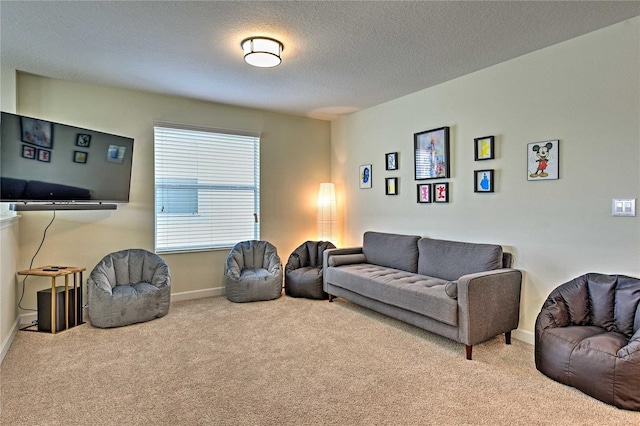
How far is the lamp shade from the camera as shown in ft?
17.8

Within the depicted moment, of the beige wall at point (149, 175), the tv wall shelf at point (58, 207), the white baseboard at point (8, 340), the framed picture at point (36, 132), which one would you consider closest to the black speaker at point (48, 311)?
the white baseboard at point (8, 340)

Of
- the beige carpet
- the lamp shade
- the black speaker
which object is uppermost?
the lamp shade

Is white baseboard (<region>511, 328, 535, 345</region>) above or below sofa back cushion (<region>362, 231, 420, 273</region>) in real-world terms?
below

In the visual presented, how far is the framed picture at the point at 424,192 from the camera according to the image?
13.8 ft

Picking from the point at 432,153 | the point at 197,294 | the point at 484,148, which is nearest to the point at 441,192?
the point at 432,153

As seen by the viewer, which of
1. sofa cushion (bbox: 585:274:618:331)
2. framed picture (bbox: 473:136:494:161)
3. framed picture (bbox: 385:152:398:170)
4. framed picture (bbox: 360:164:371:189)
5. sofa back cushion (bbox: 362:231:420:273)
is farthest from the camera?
framed picture (bbox: 360:164:371:189)

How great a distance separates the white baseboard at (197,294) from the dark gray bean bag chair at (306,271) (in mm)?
890

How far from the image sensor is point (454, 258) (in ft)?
11.9

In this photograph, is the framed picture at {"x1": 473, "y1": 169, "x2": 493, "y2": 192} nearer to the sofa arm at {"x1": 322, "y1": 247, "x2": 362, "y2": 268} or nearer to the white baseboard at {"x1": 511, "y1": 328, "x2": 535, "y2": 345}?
the white baseboard at {"x1": 511, "y1": 328, "x2": 535, "y2": 345}

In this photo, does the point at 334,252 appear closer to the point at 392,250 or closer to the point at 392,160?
the point at 392,250

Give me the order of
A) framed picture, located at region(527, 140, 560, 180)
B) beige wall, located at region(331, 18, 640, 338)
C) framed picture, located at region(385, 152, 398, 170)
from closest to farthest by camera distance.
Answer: beige wall, located at region(331, 18, 640, 338)
framed picture, located at region(527, 140, 560, 180)
framed picture, located at region(385, 152, 398, 170)

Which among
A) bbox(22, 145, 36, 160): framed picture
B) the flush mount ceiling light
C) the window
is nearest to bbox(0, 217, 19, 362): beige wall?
bbox(22, 145, 36, 160): framed picture

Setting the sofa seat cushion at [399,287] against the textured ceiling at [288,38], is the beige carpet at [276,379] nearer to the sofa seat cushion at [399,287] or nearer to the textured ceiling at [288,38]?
the sofa seat cushion at [399,287]

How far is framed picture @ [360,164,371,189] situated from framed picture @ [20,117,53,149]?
3.56 m
